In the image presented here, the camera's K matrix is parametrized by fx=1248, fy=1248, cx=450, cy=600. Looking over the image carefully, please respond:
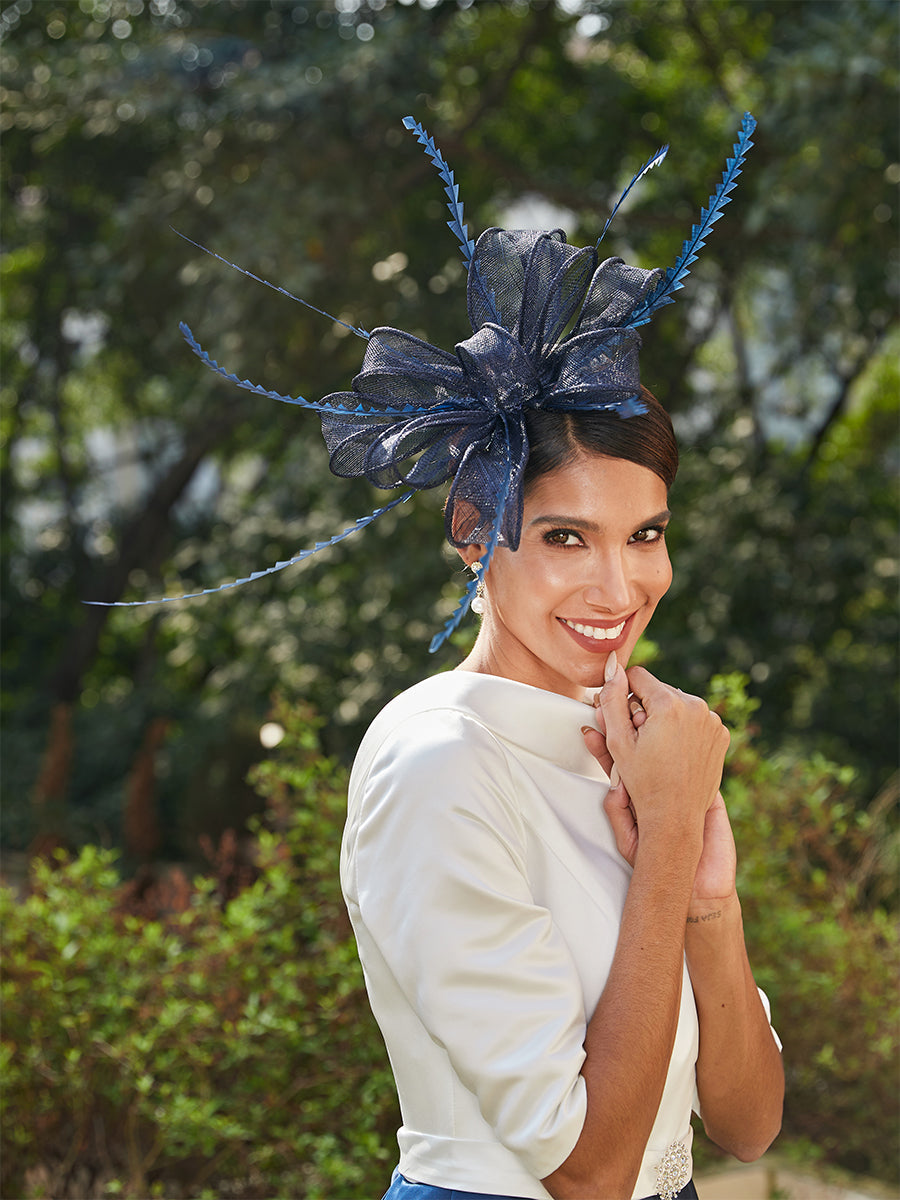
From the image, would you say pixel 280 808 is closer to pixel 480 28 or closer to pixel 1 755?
pixel 480 28

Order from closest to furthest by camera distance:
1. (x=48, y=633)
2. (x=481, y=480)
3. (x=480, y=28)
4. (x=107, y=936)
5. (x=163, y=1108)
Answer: (x=481, y=480) < (x=163, y=1108) < (x=107, y=936) < (x=480, y=28) < (x=48, y=633)

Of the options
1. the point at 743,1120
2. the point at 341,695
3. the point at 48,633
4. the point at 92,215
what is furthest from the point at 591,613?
the point at 48,633

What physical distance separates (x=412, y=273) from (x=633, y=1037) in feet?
17.3

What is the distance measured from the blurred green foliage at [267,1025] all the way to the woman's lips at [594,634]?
1.69 metres

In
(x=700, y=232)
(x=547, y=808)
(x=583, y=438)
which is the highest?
(x=700, y=232)

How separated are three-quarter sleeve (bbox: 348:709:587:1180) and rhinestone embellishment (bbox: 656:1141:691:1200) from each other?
19cm

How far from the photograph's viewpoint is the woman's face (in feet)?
4.37

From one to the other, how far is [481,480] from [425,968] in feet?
1.65

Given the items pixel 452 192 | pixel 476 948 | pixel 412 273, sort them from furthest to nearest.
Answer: pixel 412 273
pixel 452 192
pixel 476 948

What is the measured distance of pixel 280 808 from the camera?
3168 millimetres

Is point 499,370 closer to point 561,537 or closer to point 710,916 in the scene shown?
point 561,537

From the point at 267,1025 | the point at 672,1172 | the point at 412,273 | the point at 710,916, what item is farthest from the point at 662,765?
the point at 412,273

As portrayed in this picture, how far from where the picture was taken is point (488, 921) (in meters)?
1.14

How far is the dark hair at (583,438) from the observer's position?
134cm
